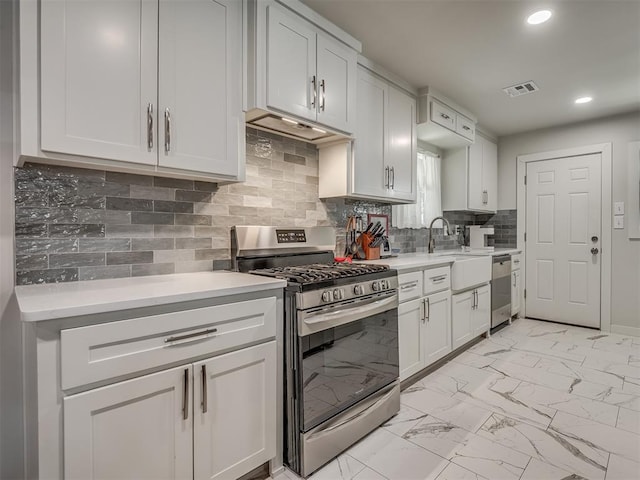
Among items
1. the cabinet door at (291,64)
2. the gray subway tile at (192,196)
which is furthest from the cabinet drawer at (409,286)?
the gray subway tile at (192,196)

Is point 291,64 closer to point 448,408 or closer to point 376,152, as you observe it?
point 376,152

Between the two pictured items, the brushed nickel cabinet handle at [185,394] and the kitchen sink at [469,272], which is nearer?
the brushed nickel cabinet handle at [185,394]

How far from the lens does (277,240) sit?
218 cm

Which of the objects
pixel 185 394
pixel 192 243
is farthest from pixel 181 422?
pixel 192 243

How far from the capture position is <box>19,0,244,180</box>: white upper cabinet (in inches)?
47.0

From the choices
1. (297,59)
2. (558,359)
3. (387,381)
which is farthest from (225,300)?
(558,359)

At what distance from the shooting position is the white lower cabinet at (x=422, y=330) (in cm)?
235

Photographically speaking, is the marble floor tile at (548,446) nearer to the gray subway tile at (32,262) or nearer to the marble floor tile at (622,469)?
the marble floor tile at (622,469)

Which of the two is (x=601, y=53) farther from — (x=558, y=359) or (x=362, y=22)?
(x=558, y=359)

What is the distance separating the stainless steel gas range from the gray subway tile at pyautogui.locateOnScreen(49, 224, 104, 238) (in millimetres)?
693

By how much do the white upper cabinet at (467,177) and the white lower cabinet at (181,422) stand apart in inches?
130

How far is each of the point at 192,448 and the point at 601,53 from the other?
12.0 feet

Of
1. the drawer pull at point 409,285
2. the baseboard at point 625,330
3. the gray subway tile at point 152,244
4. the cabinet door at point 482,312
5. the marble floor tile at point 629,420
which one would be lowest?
the marble floor tile at point 629,420

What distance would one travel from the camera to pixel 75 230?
4.96 feet
